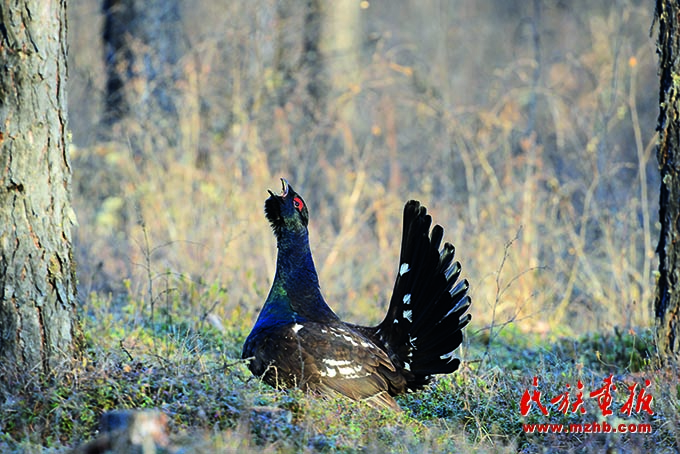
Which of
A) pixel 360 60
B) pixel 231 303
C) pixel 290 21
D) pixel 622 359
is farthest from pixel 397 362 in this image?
pixel 360 60

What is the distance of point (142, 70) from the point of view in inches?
435

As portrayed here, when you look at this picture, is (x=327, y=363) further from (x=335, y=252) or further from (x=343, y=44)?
(x=343, y=44)

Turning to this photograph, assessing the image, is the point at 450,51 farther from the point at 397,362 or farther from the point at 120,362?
the point at 120,362

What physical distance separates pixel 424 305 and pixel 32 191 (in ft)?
8.45

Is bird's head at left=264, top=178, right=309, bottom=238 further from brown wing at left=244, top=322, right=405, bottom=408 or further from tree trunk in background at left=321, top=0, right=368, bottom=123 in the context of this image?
tree trunk in background at left=321, top=0, right=368, bottom=123

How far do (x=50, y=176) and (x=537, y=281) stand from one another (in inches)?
239

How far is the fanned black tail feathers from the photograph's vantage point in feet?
17.1

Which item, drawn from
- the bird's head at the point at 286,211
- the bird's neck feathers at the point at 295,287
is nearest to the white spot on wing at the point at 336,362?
the bird's neck feathers at the point at 295,287

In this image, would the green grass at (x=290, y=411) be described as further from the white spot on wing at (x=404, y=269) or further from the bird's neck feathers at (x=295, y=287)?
the white spot on wing at (x=404, y=269)

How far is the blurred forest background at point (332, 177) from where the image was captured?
26.5ft

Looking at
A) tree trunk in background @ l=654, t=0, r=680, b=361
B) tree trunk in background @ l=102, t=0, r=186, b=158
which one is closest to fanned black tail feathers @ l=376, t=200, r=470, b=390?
tree trunk in background @ l=654, t=0, r=680, b=361

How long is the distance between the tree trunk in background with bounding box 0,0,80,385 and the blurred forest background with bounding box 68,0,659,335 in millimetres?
2144

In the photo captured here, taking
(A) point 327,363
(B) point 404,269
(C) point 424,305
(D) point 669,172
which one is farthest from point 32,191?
(D) point 669,172

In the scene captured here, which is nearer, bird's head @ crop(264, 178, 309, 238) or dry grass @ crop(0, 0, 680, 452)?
dry grass @ crop(0, 0, 680, 452)
